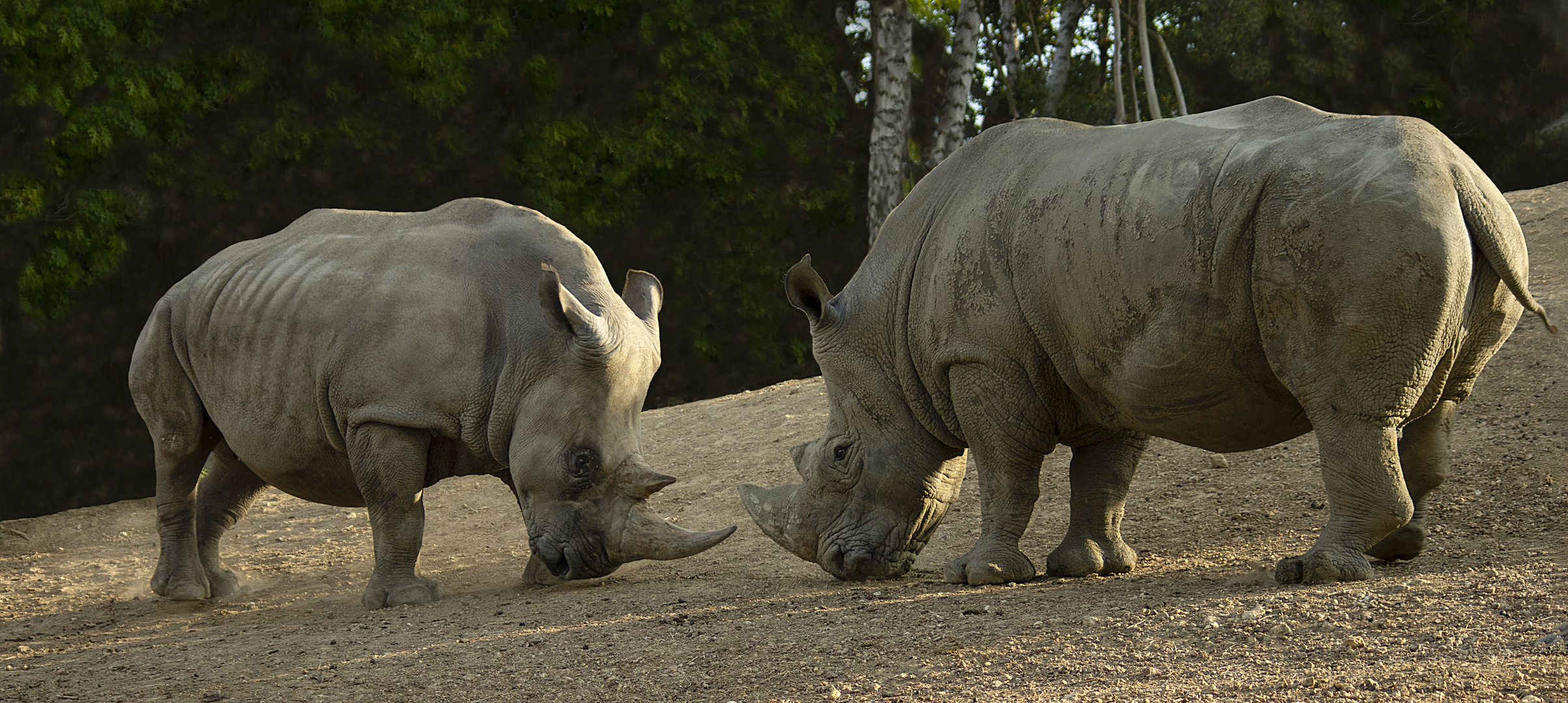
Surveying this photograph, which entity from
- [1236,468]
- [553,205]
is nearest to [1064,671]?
[1236,468]

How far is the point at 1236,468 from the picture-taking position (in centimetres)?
744

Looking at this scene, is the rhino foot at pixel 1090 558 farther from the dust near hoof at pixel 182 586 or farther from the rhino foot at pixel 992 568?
A: the dust near hoof at pixel 182 586

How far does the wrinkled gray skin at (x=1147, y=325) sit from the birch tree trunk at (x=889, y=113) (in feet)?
29.2

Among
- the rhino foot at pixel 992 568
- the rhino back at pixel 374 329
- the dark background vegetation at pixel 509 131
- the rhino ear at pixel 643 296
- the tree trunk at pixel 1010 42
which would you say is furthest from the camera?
the tree trunk at pixel 1010 42

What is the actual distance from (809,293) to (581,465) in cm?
129

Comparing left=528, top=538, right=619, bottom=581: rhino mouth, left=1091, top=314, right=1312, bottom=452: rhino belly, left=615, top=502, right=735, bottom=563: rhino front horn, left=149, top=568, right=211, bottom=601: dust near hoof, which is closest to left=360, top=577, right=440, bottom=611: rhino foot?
left=528, top=538, right=619, bottom=581: rhino mouth

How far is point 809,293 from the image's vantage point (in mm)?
5980

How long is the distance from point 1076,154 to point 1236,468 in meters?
3.10

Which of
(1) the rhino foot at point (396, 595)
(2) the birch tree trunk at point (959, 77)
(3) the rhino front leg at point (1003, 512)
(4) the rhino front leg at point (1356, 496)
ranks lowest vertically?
(1) the rhino foot at point (396, 595)

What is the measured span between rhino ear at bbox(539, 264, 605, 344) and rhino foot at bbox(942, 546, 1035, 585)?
1882 mm

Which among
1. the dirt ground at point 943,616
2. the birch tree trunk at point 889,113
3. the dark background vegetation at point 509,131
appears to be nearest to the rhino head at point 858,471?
the dirt ground at point 943,616

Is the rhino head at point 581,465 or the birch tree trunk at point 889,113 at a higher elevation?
the birch tree trunk at point 889,113

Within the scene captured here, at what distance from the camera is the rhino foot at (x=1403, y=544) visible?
479 centimetres

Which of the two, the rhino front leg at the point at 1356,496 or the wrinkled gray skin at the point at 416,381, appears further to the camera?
the wrinkled gray skin at the point at 416,381
